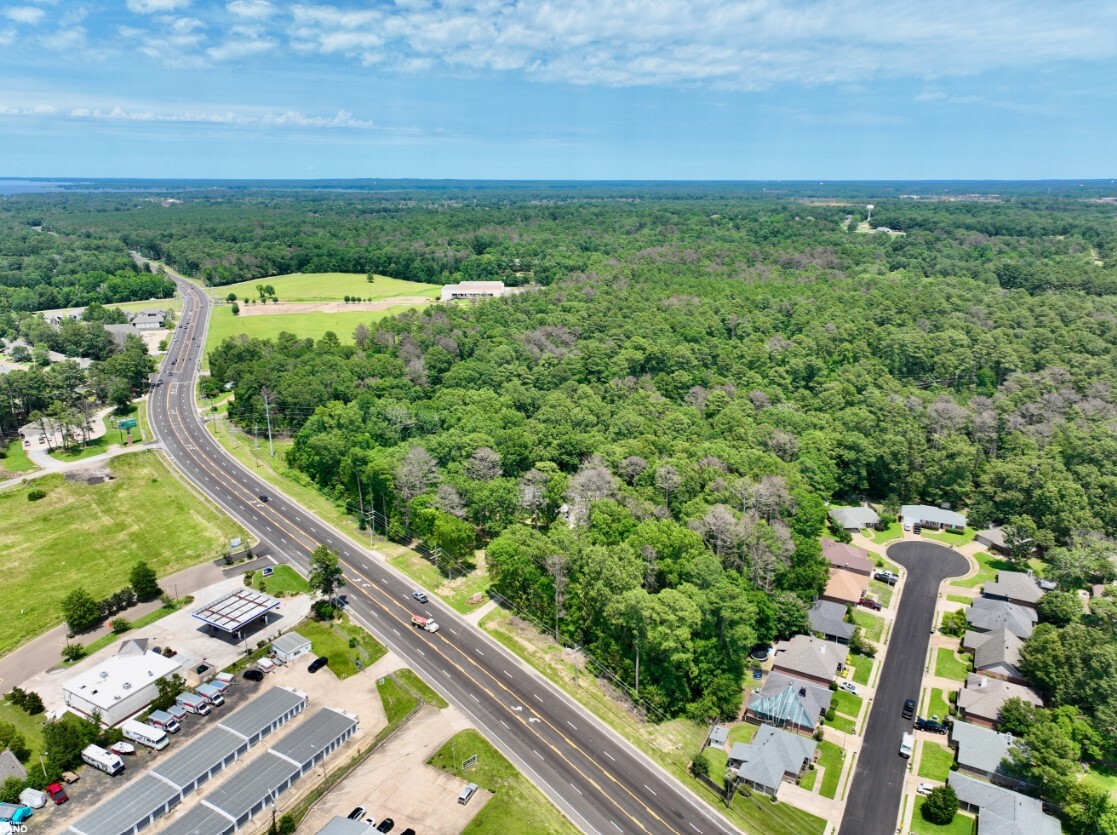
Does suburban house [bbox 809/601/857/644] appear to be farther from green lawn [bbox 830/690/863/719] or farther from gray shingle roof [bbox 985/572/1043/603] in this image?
gray shingle roof [bbox 985/572/1043/603]

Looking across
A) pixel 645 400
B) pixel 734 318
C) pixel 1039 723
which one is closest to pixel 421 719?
pixel 1039 723

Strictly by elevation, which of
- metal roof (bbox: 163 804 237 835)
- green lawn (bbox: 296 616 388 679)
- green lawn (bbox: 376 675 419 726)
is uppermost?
metal roof (bbox: 163 804 237 835)

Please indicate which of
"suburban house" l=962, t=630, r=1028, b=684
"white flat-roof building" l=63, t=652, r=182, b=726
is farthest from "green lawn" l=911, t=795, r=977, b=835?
"white flat-roof building" l=63, t=652, r=182, b=726

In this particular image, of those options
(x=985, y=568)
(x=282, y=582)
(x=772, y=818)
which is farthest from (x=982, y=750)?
(x=282, y=582)

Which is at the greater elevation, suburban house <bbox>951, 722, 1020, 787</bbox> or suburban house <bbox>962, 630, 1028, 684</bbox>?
suburban house <bbox>962, 630, 1028, 684</bbox>

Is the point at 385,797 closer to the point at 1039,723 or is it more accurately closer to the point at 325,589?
the point at 325,589
